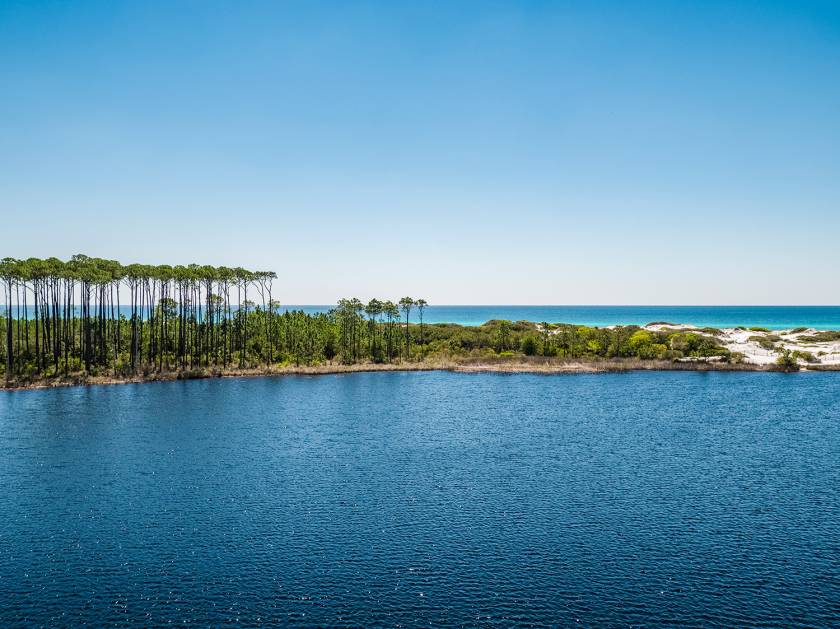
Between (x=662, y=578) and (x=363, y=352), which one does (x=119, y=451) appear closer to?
(x=662, y=578)

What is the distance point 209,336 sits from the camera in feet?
377

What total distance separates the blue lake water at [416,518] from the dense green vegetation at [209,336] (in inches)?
1028

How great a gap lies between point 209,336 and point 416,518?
9191cm

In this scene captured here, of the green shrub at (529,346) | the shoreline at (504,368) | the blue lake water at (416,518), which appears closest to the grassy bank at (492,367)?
the shoreline at (504,368)

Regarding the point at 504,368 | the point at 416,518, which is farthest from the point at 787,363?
the point at 416,518

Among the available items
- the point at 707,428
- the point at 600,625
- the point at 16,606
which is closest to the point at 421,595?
the point at 600,625

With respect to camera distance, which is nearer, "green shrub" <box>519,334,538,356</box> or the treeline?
the treeline

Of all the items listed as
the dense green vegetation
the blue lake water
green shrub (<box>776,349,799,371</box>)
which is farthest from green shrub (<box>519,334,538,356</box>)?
the blue lake water

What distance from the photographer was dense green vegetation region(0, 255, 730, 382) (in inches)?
3452

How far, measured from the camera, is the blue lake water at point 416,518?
2520cm

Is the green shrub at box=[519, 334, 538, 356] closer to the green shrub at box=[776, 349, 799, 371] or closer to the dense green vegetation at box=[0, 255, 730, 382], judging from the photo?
the dense green vegetation at box=[0, 255, 730, 382]

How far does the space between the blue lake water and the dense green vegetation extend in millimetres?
26109

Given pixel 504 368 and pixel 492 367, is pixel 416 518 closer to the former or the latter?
Result: pixel 504 368

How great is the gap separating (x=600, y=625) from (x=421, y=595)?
8.02m
